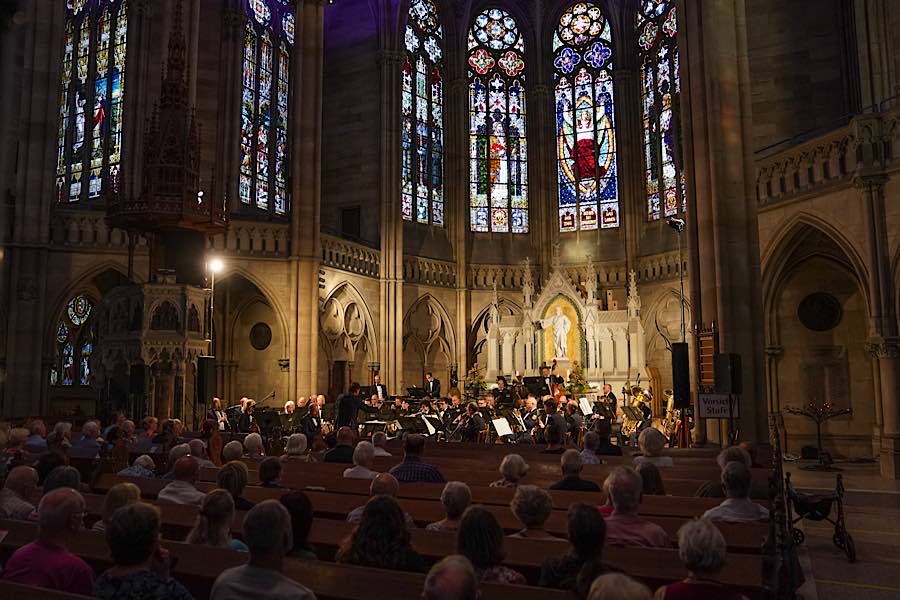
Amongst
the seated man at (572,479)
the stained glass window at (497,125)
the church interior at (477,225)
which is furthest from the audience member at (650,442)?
the stained glass window at (497,125)

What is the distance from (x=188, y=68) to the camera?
19.7m

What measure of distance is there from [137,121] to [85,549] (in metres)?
17.8

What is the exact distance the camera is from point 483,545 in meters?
3.38

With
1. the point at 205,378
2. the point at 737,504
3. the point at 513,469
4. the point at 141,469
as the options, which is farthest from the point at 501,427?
the point at 737,504

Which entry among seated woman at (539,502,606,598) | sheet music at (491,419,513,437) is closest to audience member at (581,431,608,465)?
sheet music at (491,419,513,437)

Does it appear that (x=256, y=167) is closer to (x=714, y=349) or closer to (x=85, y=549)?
(x=714, y=349)

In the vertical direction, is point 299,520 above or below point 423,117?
below

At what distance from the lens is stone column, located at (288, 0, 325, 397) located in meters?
21.3

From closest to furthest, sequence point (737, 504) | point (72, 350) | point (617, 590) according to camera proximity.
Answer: point (617, 590) → point (737, 504) → point (72, 350)

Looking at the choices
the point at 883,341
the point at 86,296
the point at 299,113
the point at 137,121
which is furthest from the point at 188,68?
the point at 883,341

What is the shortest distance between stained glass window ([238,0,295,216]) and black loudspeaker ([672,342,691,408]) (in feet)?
47.6

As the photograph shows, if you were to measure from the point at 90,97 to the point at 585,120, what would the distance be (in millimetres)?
17339

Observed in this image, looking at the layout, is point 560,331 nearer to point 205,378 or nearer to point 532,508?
point 205,378

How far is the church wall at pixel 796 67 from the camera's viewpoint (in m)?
18.2
